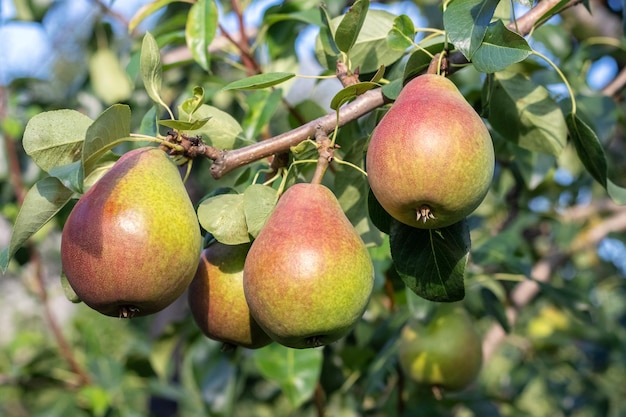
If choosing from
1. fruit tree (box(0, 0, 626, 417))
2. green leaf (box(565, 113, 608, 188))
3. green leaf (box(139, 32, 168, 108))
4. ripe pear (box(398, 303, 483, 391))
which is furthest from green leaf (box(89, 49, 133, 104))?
green leaf (box(565, 113, 608, 188))

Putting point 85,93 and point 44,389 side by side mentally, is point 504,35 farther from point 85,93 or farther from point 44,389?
point 44,389

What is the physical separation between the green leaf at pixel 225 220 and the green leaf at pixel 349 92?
171mm

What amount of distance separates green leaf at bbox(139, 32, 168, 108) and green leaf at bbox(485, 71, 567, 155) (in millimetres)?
481

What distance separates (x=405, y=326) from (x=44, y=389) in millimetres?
1349

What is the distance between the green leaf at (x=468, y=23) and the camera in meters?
0.81

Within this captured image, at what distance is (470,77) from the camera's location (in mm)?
2008

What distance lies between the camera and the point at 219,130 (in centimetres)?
103

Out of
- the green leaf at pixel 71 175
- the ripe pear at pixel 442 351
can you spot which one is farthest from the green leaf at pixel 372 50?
the ripe pear at pixel 442 351

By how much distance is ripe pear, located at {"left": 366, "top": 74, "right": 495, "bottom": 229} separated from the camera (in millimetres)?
726

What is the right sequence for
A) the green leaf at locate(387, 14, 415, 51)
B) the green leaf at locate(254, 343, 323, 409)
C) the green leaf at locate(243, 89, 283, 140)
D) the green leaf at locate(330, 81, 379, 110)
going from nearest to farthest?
the green leaf at locate(330, 81, 379, 110)
the green leaf at locate(387, 14, 415, 51)
the green leaf at locate(243, 89, 283, 140)
the green leaf at locate(254, 343, 323, 409)

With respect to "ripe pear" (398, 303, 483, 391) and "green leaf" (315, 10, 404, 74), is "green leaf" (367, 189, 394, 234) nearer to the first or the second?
"green leaf" (315, 10, 404, 74)

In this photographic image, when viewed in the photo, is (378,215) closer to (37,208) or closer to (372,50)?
(372,50)

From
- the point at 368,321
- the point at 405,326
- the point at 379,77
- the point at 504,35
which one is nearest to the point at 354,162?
the point at 379,77

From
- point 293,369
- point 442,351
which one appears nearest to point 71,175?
point 293,369
